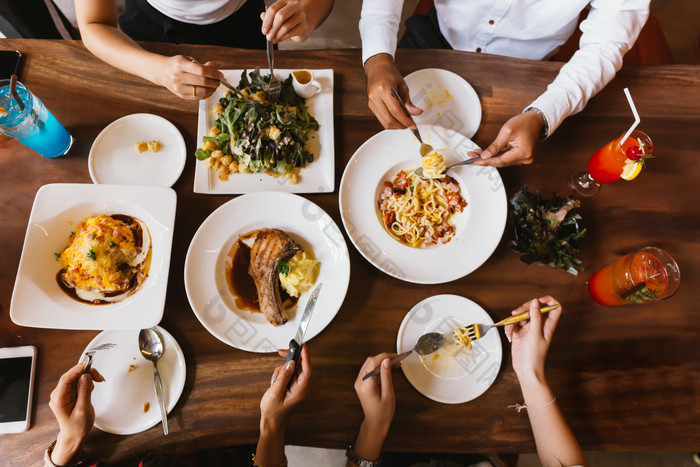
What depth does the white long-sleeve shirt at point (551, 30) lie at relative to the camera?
1835 millimetres

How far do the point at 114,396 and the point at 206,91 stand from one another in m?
1.41

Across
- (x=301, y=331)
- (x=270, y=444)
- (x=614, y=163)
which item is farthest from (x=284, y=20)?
(x=270, y=444)

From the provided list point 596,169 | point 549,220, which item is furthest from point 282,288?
point 596,169

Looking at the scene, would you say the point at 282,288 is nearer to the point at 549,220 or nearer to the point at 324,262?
the point at 324,262

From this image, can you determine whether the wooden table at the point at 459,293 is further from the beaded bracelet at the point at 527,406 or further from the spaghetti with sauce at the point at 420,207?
the spaghetti with sauce at the point at 420,207

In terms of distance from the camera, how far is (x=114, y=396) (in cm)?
153

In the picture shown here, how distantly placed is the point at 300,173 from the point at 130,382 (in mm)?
1178

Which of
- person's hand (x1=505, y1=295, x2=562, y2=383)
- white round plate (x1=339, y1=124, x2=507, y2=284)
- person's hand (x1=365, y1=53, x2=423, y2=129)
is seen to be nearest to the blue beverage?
white round plate (x1=339, y1=124, x2=507, y2=284)

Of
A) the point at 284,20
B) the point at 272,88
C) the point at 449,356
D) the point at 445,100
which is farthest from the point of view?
the point at 445,100

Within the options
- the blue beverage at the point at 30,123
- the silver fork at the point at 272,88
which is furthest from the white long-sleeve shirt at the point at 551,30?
the blue beverage at the point at 30,123

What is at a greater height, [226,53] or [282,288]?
[226,53]

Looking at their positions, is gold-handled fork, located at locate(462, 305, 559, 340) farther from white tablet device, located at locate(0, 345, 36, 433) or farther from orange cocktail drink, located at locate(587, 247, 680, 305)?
white tablet device, located at locate(0, 345, 36, 433)

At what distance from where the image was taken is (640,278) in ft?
5.07

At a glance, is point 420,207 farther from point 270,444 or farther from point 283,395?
point 270,444
